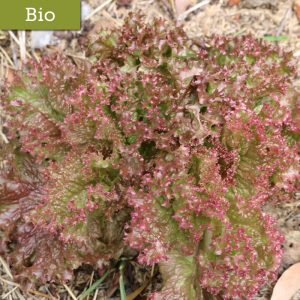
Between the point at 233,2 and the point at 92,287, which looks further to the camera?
the point at 233,2

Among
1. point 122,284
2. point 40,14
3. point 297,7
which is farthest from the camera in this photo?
point 297,7

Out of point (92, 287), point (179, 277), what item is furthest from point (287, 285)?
point (92, 287)

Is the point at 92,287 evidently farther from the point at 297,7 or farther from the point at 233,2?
the point at 297,7

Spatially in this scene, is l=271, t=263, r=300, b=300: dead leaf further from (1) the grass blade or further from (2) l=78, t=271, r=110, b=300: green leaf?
(2) l=78, t=271, r=110, b=300: green leaf

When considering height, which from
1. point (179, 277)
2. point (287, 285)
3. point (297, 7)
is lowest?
point (287, 285)

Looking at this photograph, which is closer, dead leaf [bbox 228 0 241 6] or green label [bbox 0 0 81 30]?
green label [bbox 0 0 81 30]

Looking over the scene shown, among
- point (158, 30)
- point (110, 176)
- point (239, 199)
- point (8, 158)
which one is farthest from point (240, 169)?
point (8, 158)

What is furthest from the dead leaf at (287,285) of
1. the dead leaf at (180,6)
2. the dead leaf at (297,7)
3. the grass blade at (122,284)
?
the dead leaf at (180,6)

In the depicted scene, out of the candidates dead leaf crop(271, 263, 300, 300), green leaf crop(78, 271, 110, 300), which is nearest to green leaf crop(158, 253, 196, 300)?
green leaf crop(78, 271, 110, 300)
